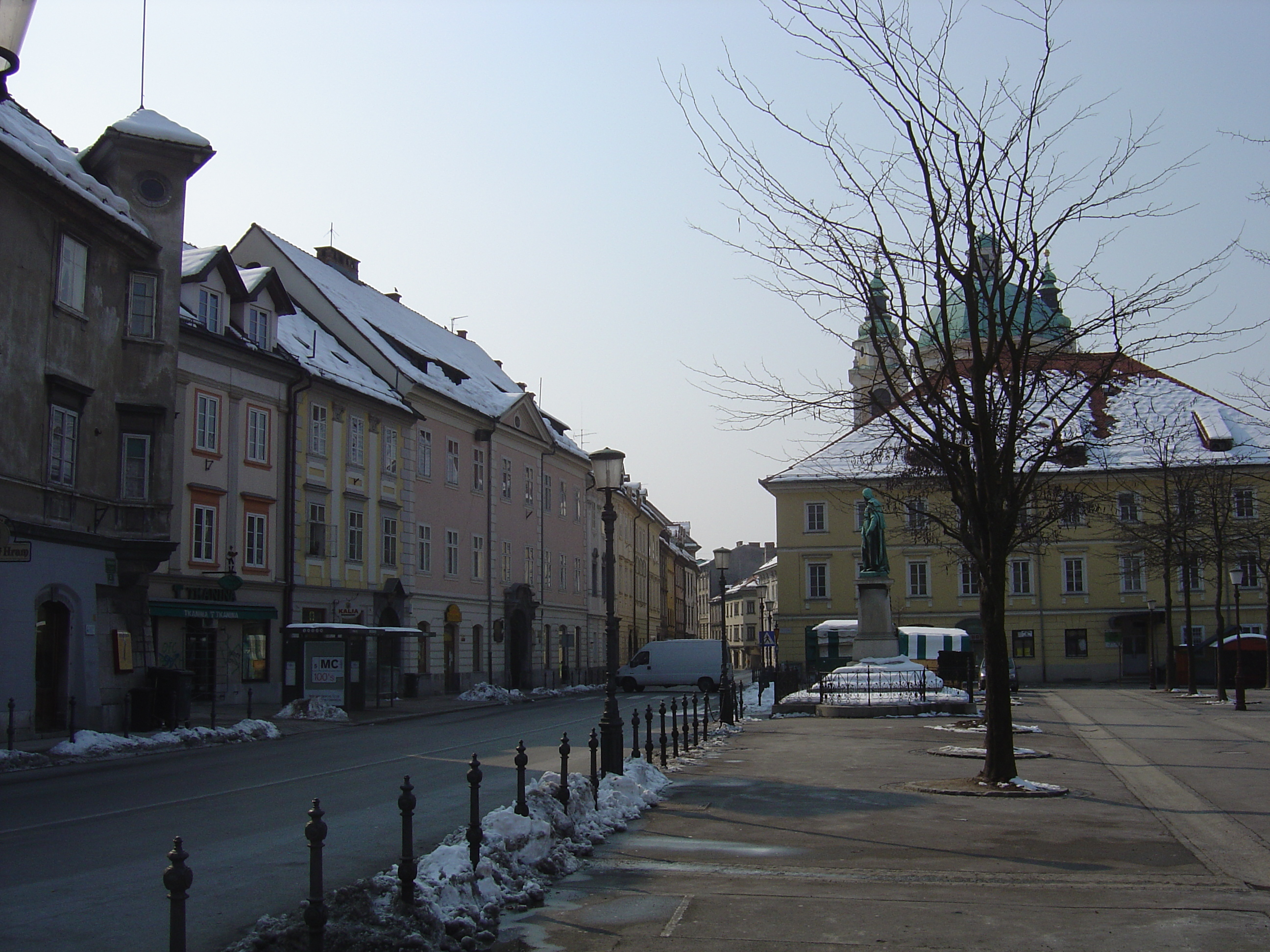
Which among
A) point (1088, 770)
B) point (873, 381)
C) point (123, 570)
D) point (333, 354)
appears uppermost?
point (333, 354)

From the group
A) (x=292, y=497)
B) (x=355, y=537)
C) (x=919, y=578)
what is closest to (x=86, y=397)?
(x=292, y=497)

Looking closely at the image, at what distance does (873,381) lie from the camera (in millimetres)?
16250

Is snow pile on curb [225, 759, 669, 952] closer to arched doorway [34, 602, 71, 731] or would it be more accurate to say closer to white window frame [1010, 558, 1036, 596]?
arched doorway [34, 602, 71, 731]

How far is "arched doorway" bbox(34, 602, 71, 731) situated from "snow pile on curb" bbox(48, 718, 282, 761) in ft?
3.24

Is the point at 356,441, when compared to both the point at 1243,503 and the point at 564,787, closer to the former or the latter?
the point at 1243,503

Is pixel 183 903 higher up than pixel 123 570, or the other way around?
pixel 123 570

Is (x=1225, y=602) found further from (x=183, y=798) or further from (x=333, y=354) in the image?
(x=183, y=798)

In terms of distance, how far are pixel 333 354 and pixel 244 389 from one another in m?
7.96

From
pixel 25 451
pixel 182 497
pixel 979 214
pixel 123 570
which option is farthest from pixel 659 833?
pixel 182 497

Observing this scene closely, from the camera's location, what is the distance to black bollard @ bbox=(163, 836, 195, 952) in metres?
5.00

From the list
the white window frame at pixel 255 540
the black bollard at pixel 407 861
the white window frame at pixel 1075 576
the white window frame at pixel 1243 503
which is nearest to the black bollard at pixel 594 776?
the black bollard at pixel 407 861

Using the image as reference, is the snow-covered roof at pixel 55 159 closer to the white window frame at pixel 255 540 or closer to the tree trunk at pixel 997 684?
the white window frame at pixel 255 540

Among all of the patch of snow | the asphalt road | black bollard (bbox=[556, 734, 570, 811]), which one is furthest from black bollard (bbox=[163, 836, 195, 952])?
the patch of snow

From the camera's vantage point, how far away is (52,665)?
23.8m
